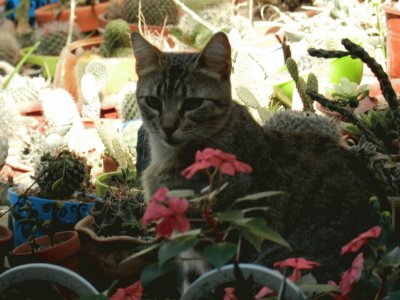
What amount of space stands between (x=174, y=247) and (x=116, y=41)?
563 centimetres

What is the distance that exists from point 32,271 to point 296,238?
1012mm

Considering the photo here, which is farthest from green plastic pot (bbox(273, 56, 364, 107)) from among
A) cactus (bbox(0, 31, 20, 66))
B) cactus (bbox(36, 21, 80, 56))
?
cactus (bbox(0, 31, 20, 66))

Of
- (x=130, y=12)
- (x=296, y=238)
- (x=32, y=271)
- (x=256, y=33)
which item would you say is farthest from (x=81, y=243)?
(x=130, y=12)

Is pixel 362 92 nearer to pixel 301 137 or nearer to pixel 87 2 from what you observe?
pixel 301 137

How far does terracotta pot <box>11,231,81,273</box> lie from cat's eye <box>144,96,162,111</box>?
77cm

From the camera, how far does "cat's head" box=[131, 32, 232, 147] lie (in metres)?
2.76

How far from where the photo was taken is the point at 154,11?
7.56 meters

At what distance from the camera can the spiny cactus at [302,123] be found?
3498mm

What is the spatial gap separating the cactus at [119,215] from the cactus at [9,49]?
462 cm

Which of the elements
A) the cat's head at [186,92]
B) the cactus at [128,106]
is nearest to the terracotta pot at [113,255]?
the cat's head at [186,92]

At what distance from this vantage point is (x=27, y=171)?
520 cm

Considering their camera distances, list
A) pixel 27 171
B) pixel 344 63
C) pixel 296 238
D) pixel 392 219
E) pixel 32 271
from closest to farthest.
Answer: pixel 32 271 → pixel 392 219 → pixel 296 238 → pixel 344 63 → pixel 27 171

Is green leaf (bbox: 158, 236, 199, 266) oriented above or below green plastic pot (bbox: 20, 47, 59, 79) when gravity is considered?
above

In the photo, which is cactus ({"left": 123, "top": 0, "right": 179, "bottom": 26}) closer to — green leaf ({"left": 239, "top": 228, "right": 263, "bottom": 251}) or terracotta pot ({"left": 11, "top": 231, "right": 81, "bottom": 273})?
terracotta pot ({"left": 11, "top": 231, "right": 81, "bottom": 273})
